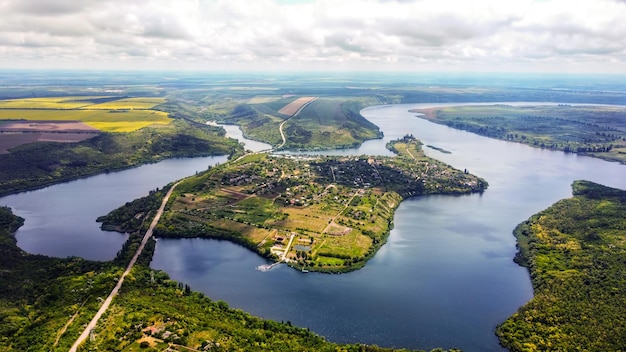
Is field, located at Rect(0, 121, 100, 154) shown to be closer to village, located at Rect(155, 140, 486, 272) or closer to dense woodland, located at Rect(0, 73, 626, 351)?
village, located at Rect(155, 140, 486, 272)

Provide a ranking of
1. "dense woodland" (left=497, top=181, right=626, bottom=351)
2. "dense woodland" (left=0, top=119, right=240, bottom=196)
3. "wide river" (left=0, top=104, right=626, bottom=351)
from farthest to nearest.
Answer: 1. "dense woodland" (left=0, top=119, right=240, bottom=196)
2. "wide river" (left=0, top=104, right=626, bottom=351)
3. "dense woodland" (left=497, top=181, right=626, bottom=351)

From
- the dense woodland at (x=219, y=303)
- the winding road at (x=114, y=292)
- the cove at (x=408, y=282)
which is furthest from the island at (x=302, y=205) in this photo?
the dense woodland at (x=219, y=303)

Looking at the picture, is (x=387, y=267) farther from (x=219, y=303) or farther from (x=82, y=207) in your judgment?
(x=82, y=207)

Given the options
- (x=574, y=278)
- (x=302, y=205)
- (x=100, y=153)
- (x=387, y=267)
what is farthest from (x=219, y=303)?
(x=100, y=153)

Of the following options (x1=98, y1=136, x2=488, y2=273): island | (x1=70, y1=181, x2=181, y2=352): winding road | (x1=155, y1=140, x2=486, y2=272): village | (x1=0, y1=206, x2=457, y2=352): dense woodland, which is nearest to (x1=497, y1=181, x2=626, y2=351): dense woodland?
(x1=0, y1=206, x2=457, y2=352): dense woodland

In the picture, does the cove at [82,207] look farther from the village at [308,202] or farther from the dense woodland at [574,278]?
the dense woodland at [574,278]
